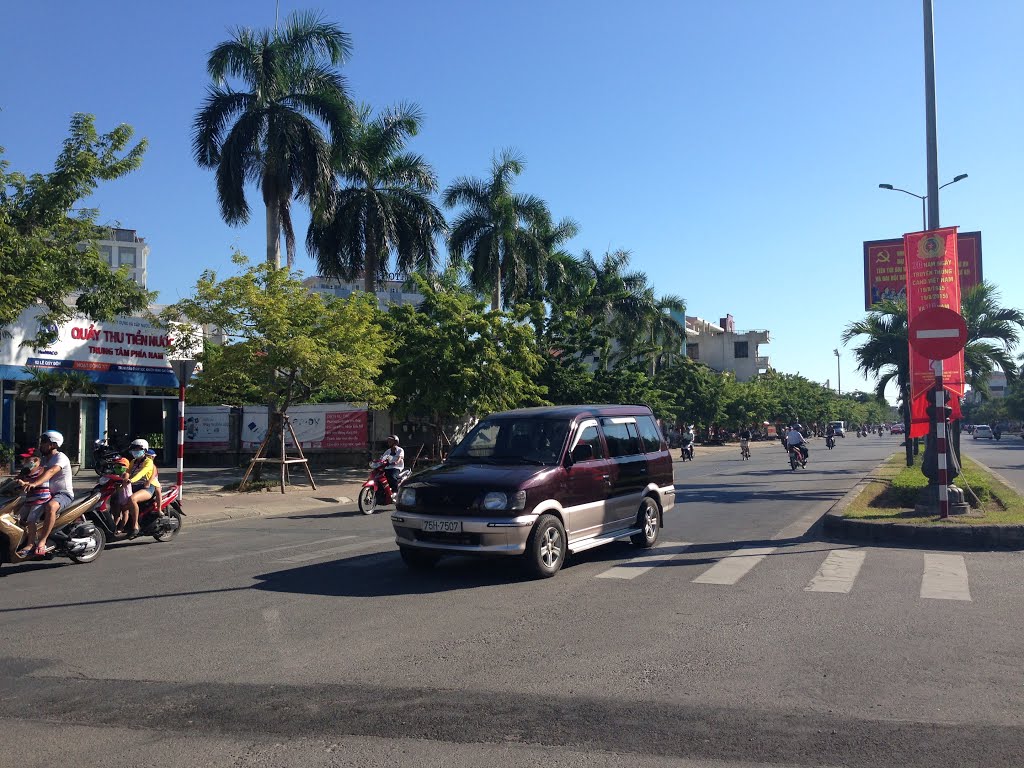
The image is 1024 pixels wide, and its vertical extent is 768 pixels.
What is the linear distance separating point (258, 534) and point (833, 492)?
13890 mm

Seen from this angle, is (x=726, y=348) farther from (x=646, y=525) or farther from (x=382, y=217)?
(x=646, y=525)

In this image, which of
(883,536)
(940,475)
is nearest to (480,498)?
(883,536)

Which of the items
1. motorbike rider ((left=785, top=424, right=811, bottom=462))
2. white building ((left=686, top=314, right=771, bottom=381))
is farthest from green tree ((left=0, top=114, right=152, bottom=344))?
white building ((left=686, top=314, right=771, bottom=381))

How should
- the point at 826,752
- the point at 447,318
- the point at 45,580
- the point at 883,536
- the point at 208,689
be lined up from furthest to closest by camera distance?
1. the point at 447,318
2. the point at 883,536
3. the point at 45,580
4. the point at 208,689
5. the point at 826,752

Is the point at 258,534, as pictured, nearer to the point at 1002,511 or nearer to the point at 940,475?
the point at 940,475

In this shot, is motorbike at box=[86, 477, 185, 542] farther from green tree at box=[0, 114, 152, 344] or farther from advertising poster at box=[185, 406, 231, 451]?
advertising poster at box=[185, 406, 231, 451]

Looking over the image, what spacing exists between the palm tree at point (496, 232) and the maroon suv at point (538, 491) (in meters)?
31.1

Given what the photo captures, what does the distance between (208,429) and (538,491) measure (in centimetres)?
2736

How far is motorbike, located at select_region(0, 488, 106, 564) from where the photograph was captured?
32.3 feet

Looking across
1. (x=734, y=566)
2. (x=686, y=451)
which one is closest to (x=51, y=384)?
(x=734, y=566)

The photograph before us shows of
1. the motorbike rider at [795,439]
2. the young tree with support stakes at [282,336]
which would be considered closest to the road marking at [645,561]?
the young tree with support stakes at [282,336]

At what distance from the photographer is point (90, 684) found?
5652 millimetres

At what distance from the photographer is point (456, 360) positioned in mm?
26078

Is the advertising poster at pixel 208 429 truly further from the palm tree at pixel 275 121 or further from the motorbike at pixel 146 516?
the motorbike at pixel 146 516
